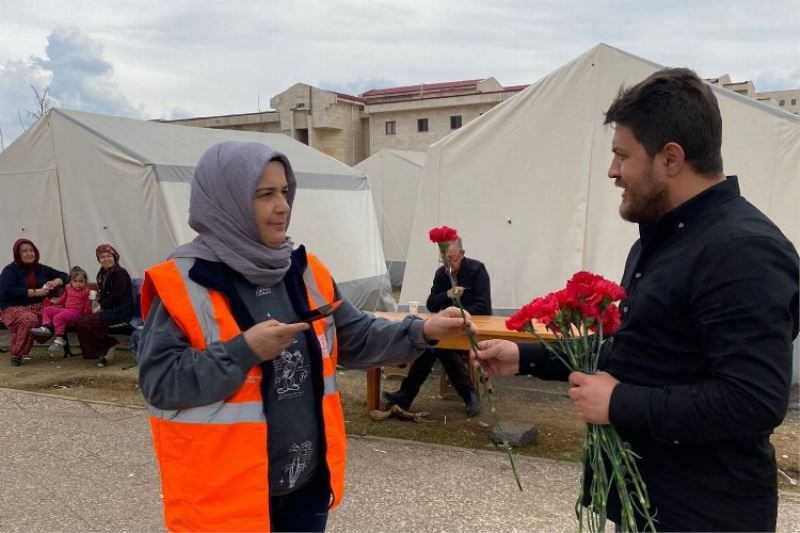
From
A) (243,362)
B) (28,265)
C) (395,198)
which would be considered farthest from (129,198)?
(243,362)

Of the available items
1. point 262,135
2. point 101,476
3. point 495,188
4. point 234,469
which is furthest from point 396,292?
point 234,469

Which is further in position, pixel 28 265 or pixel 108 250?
pixel 28 265

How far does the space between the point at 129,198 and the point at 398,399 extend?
16.2 feet

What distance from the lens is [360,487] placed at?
13.2 feet

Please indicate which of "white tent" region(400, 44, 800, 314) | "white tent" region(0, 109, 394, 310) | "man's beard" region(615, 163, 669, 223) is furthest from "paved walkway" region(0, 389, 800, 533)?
"white tent" region(0, 109, 394, 310)

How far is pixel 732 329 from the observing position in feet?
4.52

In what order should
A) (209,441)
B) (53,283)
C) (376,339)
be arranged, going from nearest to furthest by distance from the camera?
(209,441) < (376,339) < (53,283)

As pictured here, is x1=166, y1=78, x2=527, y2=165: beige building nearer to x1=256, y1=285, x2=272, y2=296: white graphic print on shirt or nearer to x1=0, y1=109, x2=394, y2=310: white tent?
x1=0, y1=109, x2=394, y2=310: white tent

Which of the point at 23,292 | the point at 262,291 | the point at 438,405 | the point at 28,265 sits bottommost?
the point at 438,405

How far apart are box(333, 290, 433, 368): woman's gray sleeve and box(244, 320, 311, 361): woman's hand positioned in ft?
1.56

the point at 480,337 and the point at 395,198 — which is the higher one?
the point at 395,198

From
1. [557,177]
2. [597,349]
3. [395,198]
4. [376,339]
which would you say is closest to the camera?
[597,349]

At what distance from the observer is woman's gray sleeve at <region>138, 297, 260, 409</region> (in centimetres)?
172

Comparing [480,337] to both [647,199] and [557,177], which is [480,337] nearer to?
[557,177]
